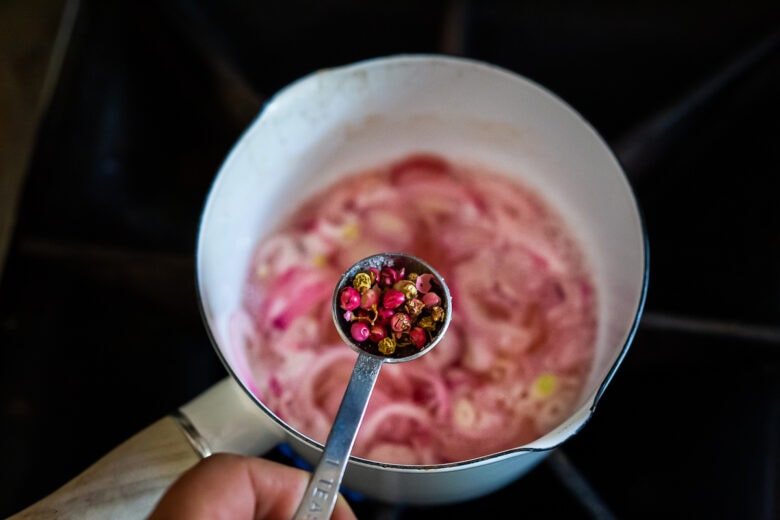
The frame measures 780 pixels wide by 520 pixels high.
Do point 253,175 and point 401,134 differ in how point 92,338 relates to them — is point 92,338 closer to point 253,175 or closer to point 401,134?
point 253,175

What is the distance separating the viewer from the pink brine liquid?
70 cm

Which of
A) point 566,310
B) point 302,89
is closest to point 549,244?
point 566,310

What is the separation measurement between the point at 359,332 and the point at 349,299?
27 mm

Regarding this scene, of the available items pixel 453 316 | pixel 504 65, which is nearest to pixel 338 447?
pixel 453 316

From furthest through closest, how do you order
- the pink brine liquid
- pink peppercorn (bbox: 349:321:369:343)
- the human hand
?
the pink brine liquid
pink peppercorn (bbox: 349:321:369:343)
the human hand

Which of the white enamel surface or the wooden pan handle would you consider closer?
the wooden pan handle

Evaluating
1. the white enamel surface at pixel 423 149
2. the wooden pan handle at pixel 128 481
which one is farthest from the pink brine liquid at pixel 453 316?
the wooden pan handle at pixel 128 481

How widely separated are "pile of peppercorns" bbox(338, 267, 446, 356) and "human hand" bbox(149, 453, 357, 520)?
12cm

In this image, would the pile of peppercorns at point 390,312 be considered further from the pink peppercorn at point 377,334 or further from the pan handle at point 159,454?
the pan handle at point 159,454

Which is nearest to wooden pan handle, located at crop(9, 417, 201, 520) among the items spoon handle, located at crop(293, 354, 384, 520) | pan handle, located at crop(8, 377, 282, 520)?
pan handle, located at crop(8, 377, 282, 520)

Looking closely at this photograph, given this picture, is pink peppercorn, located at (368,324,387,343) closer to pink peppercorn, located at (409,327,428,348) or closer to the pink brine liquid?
pink peppercorn, located at (409,327,428,348)

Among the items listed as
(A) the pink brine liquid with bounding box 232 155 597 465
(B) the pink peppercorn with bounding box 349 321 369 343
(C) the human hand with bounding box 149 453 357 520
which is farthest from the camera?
(A) the pink brine liquid with bounding box 232 155 597 465

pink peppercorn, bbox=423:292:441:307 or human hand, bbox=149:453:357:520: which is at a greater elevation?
human hand, bbox=149:453:357:520

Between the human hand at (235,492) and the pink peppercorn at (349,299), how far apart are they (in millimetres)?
134
